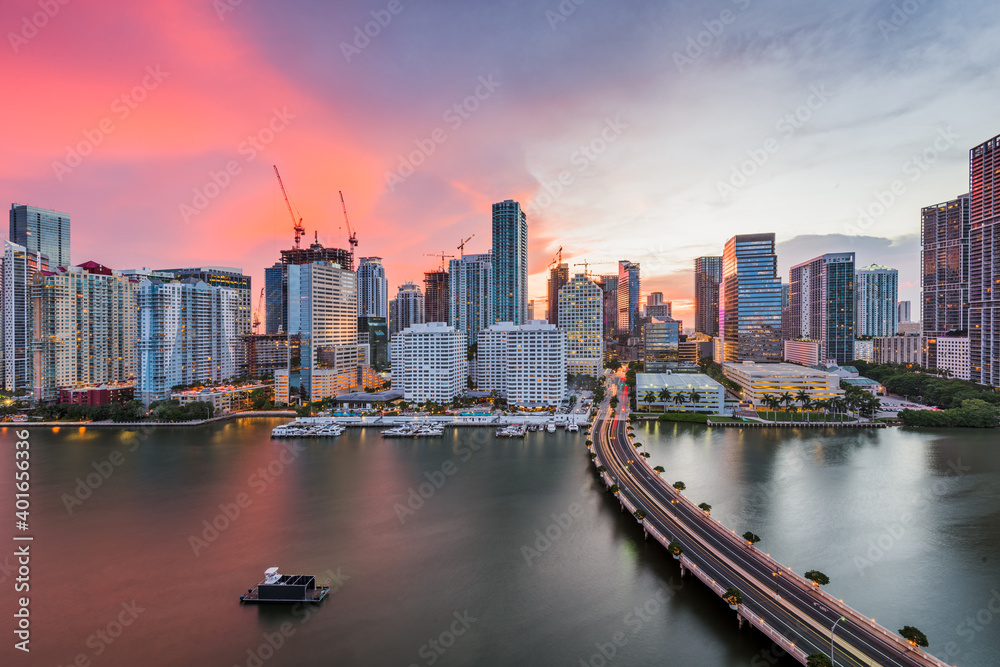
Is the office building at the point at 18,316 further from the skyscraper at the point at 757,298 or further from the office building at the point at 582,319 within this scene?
the skyscraper at the point at 757,298

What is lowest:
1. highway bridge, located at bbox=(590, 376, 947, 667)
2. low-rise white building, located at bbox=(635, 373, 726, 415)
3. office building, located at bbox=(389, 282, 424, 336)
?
highway bridge, located at bbox=(590, 376, 947, 667)

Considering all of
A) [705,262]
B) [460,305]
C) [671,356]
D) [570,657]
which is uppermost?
[705,262]

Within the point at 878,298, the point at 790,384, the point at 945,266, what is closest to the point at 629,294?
the point at 878,298

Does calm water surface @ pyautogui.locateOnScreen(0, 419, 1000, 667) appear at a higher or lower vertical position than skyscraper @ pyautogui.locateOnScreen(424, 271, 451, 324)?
lower

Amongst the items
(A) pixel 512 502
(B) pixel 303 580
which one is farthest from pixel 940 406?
(B) pixel 303 580

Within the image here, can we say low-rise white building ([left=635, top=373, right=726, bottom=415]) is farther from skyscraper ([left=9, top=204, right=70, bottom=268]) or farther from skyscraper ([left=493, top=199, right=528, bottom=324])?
skyscraper ([left=9, top=204, right=70, bottom=268])

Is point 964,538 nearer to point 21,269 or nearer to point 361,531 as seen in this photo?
point 361,531

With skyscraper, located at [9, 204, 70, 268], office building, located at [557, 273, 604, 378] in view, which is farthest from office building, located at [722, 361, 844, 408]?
skyscraper, located at [9, 204, 70, 268]

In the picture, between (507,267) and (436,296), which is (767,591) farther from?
(436,296)
